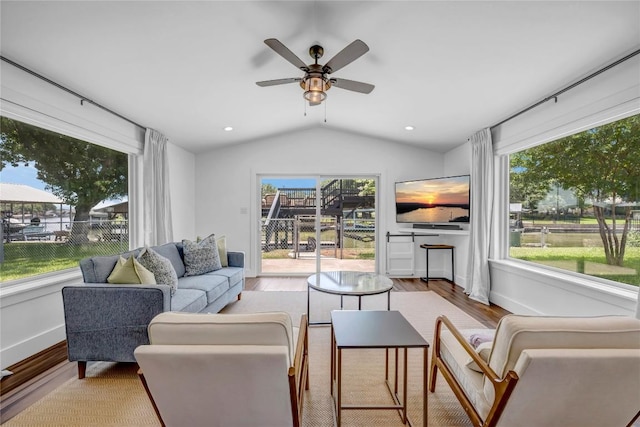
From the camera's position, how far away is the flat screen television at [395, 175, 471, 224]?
477cm

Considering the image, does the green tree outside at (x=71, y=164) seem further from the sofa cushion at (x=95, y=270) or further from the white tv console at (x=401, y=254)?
the white tv console at (x=401, y=254)

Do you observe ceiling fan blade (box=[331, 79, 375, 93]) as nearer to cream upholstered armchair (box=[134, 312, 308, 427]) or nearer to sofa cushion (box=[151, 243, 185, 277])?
cream upholstered armchair (box=[134, 312, 308, 427])

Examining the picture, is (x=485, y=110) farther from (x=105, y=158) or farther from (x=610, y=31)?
(x=105, y=158)

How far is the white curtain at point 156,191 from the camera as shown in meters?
4.06

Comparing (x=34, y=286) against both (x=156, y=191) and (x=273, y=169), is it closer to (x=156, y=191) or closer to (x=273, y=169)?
(x=156, y=191)

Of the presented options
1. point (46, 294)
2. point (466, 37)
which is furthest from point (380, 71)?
point (46, 294)

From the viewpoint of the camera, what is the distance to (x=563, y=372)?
3.88ft

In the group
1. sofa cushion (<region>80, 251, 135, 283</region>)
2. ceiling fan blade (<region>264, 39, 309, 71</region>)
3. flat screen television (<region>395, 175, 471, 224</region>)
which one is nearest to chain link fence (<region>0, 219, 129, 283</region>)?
sofa cushion (<region>80, 251, 135, 283</region>)

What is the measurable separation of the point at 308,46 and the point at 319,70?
51 cm

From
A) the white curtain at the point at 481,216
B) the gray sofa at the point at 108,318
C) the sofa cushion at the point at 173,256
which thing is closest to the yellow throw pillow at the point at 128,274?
the gray sofa at the point at 108,318

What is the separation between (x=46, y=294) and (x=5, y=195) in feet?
2.98

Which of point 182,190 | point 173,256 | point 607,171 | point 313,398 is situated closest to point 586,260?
point 607,171

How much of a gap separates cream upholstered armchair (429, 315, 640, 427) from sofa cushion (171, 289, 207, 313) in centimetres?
224

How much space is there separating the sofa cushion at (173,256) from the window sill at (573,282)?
4.01 metres
